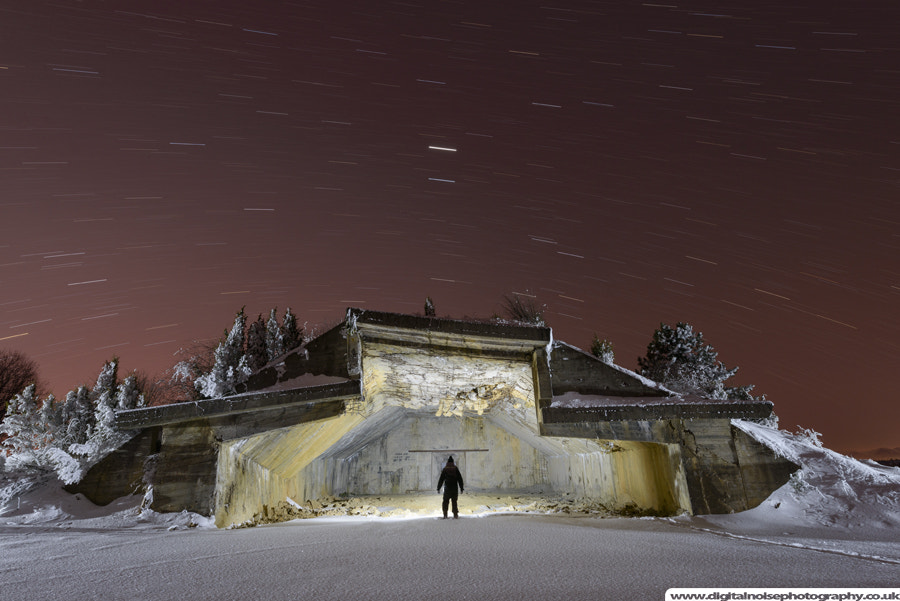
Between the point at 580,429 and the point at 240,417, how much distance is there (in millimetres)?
8718

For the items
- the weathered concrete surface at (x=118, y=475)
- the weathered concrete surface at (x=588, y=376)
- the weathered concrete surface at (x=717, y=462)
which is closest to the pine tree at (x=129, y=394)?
the weathered concrete surface at (x=118, y=475)

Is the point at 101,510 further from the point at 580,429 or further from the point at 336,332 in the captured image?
the point at 580,429

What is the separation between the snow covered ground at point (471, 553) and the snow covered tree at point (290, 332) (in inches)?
1494

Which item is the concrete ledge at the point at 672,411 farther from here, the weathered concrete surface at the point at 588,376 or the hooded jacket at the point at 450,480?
the hooded jacket at the point at 450,480

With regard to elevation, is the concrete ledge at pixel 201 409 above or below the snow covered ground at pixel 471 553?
above

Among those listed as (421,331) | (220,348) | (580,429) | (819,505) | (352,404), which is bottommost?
(819,505)

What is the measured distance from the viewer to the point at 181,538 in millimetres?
8062

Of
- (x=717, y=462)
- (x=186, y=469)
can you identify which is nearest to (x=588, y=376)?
(x=717, y=462)

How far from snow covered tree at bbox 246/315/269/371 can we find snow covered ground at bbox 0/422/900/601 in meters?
35.6

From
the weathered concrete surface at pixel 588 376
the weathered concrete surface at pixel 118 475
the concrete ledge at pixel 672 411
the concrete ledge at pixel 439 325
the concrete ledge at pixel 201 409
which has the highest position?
the concrete ledge at pixel 439 325

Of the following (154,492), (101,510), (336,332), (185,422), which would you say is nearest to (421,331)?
(336,332)

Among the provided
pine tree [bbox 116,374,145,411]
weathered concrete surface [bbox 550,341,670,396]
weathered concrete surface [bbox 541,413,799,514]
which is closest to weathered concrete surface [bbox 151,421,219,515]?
weathered concrete surface [bbox 550,341,670,396]

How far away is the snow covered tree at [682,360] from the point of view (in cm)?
4238

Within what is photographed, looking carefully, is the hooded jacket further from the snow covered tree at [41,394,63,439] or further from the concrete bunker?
the snow covered tree at [41,394,63,439]
